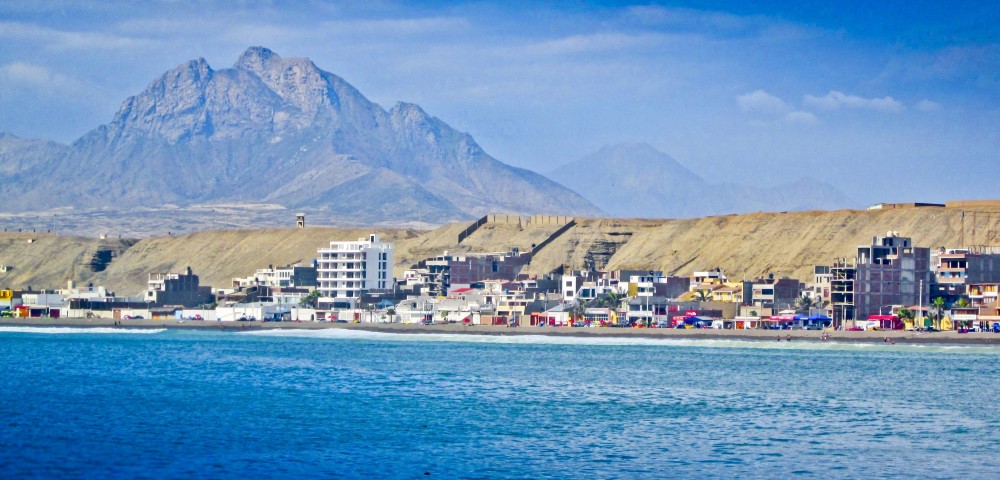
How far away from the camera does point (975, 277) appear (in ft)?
385

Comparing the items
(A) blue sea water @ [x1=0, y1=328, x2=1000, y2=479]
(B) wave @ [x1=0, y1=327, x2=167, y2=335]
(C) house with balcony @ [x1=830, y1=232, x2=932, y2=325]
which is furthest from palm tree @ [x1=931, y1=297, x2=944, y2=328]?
(B) wave @ [x1=0, y1=327, x2=167, y2=335]

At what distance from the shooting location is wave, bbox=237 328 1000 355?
101 meters

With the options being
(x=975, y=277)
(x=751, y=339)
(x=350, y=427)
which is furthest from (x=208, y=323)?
(x=350, y=427)

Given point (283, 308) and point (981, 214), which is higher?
point (981, 214)

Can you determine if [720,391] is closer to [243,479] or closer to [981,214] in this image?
[243,479]

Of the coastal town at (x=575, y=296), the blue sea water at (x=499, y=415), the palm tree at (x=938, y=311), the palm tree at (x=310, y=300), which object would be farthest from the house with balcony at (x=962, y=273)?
the palm tree at (x=310, y=300)

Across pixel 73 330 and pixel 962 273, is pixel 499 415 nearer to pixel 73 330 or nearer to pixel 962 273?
pixel 962 273

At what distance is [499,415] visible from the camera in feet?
175

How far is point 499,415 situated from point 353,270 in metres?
104

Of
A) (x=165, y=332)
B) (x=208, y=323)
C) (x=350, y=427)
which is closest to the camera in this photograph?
(x=350, y=427)

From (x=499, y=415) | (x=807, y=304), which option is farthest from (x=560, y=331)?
(x=499, y=415)

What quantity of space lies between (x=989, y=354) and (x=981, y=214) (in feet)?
197

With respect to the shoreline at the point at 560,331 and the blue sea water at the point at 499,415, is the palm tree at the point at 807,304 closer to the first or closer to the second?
the shoreline at the point at 560,331

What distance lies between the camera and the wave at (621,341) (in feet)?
331
